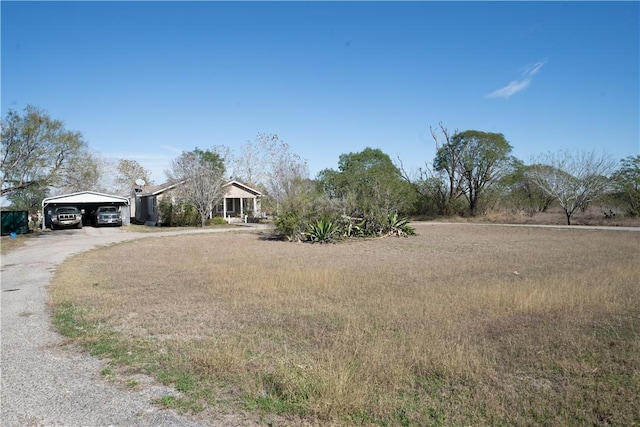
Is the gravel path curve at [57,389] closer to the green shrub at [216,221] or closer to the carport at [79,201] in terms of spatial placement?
the carport at [79,201]

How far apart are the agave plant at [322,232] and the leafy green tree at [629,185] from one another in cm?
2454

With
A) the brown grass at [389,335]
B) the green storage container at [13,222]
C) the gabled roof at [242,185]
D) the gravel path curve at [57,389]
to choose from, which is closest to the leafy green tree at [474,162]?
the gabled roof at [242,185]

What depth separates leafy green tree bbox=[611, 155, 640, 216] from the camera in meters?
31.5

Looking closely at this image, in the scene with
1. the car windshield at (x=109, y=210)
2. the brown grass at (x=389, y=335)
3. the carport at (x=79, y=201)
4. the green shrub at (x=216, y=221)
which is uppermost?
the carport at (x=79, y=201)

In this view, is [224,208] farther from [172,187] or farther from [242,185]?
[172,187]

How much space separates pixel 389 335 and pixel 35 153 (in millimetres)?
24043

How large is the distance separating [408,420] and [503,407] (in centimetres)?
93

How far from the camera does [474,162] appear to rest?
40.7 meters

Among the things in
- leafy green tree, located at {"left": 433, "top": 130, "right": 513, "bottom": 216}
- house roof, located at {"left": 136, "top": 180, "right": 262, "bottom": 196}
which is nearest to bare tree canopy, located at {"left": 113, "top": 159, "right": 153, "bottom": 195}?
house roof, located at {"left": 136, "top": 180, "right": 262, "bottom": 196}

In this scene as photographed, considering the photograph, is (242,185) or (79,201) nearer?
(79,201)

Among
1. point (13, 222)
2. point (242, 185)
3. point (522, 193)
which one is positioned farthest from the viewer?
point (522, 193)

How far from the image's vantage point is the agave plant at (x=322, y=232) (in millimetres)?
21647

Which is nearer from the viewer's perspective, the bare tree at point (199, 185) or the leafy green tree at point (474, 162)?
the bare tree at point (199, 185)

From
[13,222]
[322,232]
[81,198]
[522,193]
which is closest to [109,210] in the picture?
[81,198]
